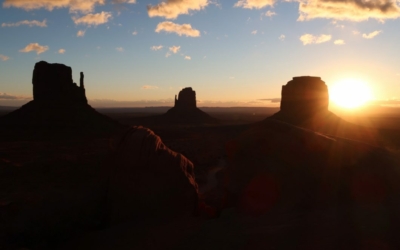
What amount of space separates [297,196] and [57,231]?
7380 millimetres

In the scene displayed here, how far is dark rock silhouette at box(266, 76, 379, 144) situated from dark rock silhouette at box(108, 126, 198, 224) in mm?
39801

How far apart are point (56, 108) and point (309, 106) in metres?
39.9

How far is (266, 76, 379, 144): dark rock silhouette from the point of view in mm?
49938

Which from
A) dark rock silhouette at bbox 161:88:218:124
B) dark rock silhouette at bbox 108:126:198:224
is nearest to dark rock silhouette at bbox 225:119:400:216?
dark rock silhouette at bbox 108:126:198:224

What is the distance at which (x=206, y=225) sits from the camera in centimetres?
Result: 938

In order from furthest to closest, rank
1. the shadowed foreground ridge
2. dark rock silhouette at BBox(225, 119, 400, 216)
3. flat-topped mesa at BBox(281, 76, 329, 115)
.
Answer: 1. flat-topped mesa at BBox(281, 76, 329, 115)
2. the shadowed foreground ridge
3. dark rock silhouette at BBox(225, 119, 400, 216)

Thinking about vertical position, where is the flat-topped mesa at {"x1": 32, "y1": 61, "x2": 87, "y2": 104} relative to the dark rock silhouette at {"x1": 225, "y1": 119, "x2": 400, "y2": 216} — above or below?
above

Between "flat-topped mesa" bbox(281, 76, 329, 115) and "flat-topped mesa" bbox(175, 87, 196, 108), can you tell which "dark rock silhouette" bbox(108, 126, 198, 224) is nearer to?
"flat-topped mesa" bbox(281, 76, 329, 115)

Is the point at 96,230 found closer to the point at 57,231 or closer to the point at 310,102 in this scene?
the point at 57,231

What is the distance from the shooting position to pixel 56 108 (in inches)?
2127

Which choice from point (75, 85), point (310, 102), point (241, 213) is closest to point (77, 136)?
point (75, 85)

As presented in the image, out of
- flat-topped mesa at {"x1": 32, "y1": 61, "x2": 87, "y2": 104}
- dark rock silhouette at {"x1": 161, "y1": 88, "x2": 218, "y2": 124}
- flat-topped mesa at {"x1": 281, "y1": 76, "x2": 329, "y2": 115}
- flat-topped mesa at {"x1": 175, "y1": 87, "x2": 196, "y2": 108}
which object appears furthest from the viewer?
flat-topped mesa at {"x1": 175, "y1": 87, "x2": 196, "y2": 108}

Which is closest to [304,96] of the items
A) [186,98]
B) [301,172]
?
[301,172]

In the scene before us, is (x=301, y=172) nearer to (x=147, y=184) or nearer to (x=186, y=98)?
(x=147, y=184)
